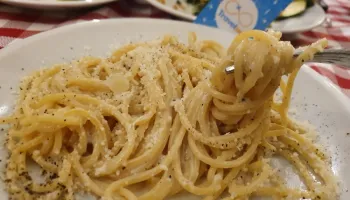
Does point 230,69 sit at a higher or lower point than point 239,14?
higher

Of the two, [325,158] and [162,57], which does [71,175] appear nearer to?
[162,57]

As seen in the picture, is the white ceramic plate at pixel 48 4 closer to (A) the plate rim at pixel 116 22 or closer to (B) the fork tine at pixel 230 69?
(A) the plate rim at pixel 116 22

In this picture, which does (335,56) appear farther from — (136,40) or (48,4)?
(48,4)

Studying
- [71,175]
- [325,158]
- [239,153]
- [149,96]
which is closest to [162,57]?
[149,96]

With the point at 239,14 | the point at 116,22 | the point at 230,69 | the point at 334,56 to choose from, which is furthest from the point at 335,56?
the point at 116,22

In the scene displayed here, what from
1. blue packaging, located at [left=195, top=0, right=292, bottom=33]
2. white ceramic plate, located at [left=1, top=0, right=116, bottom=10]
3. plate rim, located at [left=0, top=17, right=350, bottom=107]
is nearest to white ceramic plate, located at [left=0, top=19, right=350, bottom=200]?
plate rim, located at [left=0, top=17, right=350, bottom=107]

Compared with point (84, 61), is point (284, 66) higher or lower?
higher

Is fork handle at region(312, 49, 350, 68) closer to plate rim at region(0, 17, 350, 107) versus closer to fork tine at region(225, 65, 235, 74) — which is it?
fork tine at region(225, 65, 235, 74)
